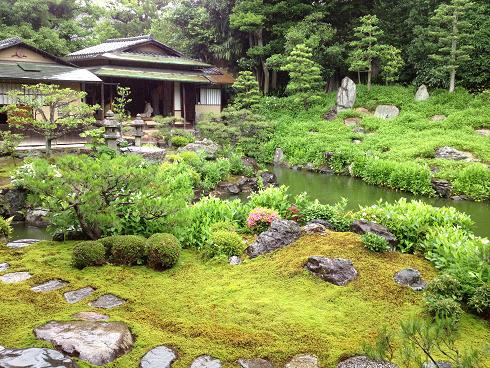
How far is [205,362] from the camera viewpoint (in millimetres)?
4695

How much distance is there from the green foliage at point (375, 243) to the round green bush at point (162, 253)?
318 centimetres

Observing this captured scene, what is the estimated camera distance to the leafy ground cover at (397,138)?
17203 mm

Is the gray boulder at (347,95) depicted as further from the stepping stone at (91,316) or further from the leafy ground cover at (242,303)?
the stepping stone at (91,316)

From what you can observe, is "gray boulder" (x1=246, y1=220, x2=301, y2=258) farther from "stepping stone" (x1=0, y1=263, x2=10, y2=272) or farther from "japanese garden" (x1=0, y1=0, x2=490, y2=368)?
"stepping stone" (x1=0, y1=263, x2=10, y2=272)

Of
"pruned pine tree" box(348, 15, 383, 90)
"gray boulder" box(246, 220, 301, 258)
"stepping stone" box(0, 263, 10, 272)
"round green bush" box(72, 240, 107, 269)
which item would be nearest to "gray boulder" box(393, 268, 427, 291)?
"gray boulder" box(246, 220, 301, 258)

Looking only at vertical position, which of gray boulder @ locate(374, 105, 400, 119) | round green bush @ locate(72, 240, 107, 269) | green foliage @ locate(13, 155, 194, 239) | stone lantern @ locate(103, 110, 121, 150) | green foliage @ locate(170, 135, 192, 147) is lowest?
round green bush @ locate(72, 240, 107, 269)

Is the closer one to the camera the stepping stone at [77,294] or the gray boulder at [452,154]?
the stepping stone at [77,294]

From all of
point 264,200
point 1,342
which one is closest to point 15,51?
point 264,200

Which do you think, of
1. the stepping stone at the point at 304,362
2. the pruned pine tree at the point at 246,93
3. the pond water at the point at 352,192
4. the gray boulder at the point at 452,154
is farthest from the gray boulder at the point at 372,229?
the pruned pine tree at the point at 246,93

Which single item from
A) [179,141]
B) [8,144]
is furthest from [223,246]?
[179,141]

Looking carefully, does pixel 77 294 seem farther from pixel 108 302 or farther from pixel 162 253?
pixel 162 253

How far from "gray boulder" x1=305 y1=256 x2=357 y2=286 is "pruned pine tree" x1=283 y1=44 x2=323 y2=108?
20.3 meters

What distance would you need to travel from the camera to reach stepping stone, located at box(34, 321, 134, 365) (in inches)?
178

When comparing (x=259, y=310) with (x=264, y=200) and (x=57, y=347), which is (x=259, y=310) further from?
(x=264, y=200)
